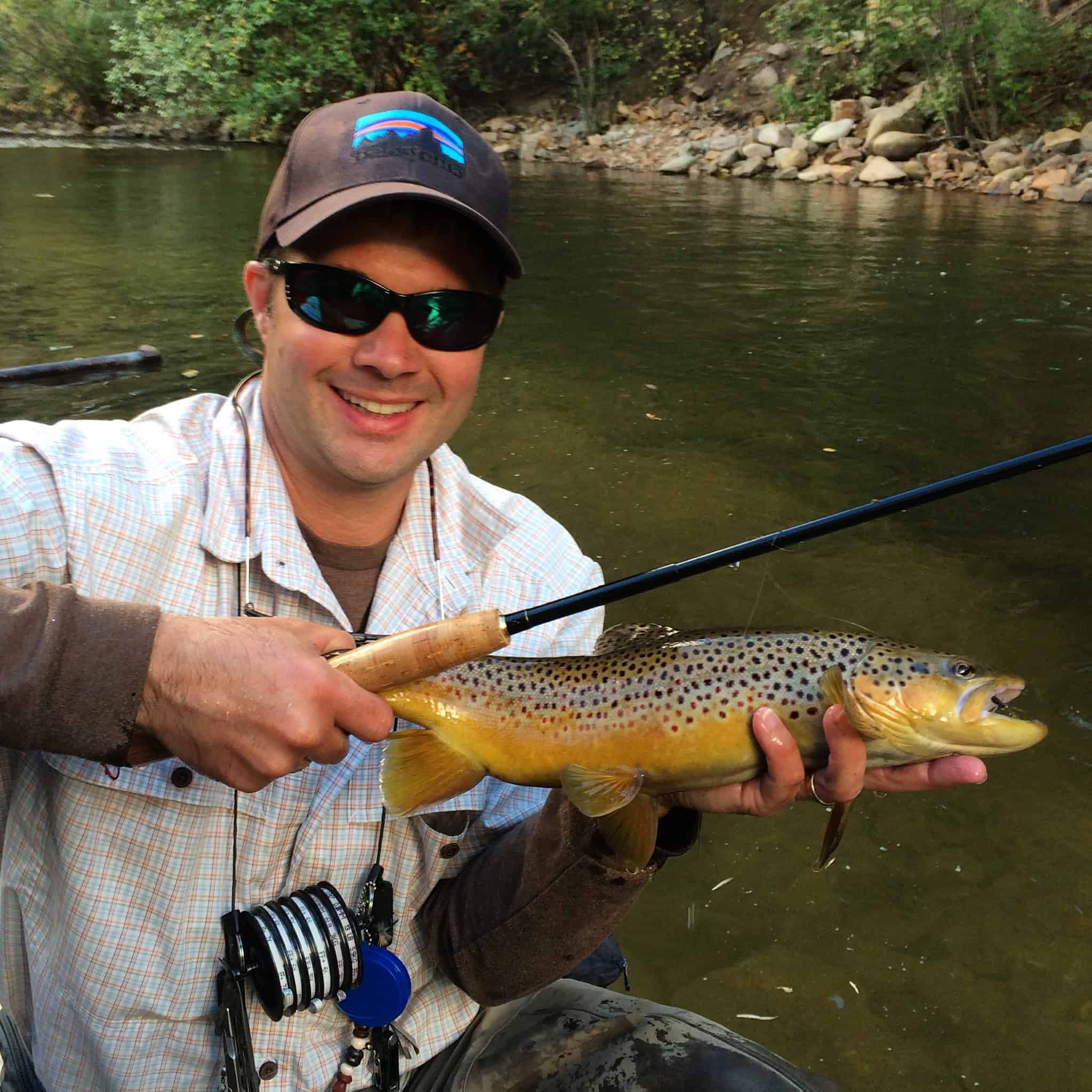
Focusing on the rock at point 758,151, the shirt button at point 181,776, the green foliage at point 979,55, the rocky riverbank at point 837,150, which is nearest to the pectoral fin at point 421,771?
the shirt button at point 181,776

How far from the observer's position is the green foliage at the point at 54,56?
3238 centimetres

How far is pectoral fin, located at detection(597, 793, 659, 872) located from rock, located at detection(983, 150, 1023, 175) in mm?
22328

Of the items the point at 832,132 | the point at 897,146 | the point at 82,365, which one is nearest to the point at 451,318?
the point at 82,365

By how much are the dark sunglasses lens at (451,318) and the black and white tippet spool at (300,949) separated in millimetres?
1128

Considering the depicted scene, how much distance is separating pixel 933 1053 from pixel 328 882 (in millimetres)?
1944

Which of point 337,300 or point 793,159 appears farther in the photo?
point 793,159

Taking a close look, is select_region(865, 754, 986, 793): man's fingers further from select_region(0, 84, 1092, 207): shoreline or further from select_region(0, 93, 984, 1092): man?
select_region(0, 84, 1092, 207): shoreline

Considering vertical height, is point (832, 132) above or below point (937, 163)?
above

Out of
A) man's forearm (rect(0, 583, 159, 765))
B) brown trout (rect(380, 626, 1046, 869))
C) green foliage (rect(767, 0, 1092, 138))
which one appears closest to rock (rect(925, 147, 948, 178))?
green foliage (rect(767, 0, 1092, 138))

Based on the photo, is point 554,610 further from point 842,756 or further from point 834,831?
Answer: point 834,831

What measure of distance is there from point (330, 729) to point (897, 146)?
79.2 feet

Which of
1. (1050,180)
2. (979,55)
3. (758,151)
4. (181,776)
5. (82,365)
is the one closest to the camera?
(181,776)

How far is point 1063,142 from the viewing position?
2103cm

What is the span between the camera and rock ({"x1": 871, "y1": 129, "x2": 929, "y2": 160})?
22.8 meters
